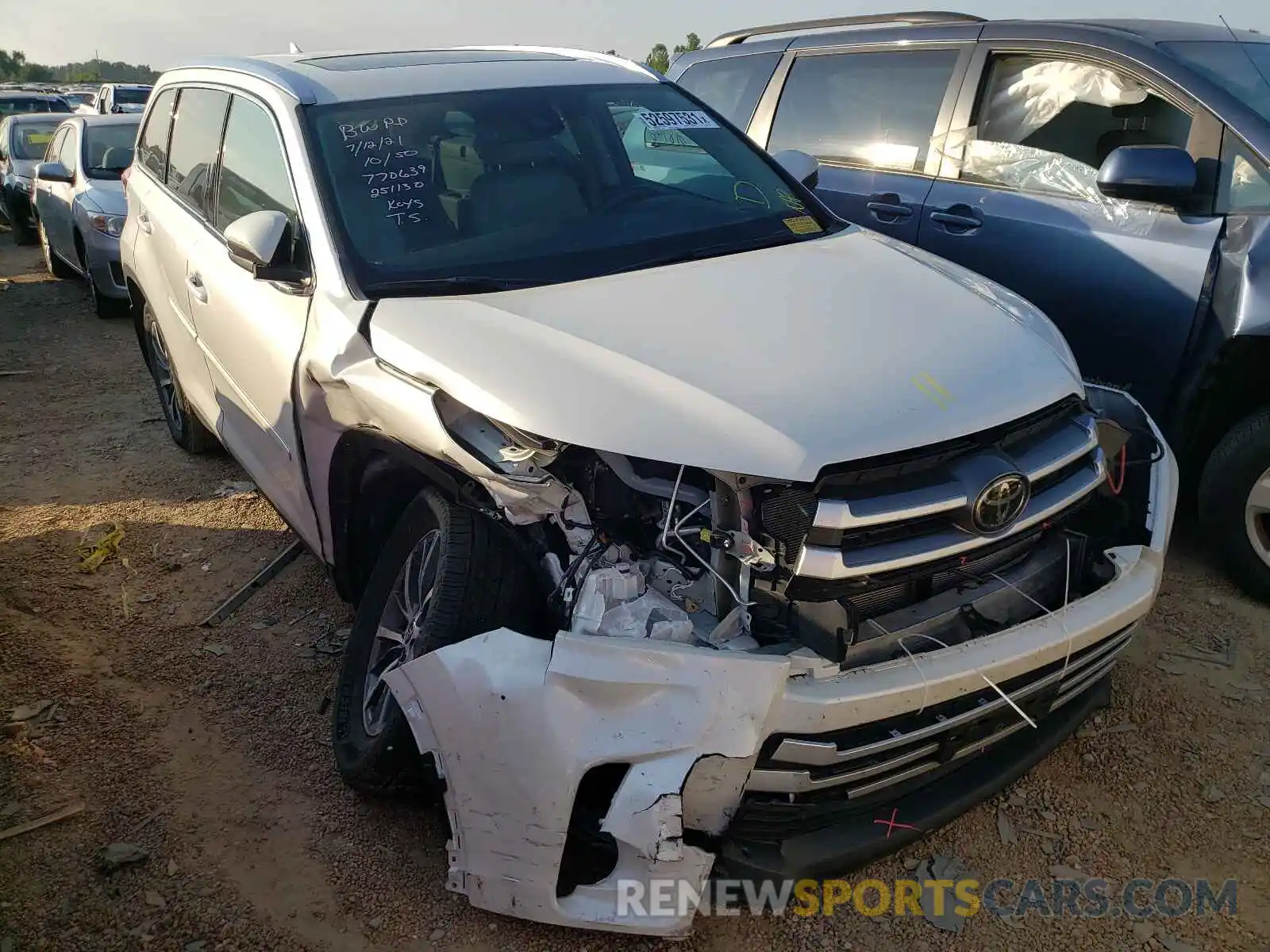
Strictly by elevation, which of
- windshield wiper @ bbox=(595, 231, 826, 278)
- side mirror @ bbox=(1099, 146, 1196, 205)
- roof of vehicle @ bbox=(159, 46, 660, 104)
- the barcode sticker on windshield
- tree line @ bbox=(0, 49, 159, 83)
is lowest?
tree line @ bbox=(0, 49, 159, 83)

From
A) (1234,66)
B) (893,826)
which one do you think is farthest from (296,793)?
(1234,66)

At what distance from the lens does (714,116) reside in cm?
380

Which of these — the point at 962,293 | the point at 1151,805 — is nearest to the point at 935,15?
the point at 962,293

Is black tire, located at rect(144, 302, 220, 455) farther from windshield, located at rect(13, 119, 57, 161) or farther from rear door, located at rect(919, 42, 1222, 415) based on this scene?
windshield, located at rect(13, 119, 57, 161)

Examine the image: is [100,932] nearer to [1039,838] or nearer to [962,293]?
[1039,838]

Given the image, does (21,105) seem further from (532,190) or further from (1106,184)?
(1106,184)

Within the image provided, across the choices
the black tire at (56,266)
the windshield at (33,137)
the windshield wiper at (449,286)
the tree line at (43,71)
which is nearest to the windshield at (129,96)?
the windshield at (33,137)

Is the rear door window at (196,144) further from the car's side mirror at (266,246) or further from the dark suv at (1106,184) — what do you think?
the dark suv at (1106,184)

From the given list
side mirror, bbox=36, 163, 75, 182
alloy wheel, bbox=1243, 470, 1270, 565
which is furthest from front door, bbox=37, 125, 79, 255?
alloy wheel, bbox=1243, 470, 1270, 565

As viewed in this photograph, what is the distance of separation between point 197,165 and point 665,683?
326 cm

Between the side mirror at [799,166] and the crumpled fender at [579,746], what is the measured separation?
2.39 m

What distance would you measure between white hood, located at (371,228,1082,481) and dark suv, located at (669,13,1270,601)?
1080 millimetres

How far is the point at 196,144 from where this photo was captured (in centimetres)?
410

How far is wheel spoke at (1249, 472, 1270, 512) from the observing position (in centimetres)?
339
